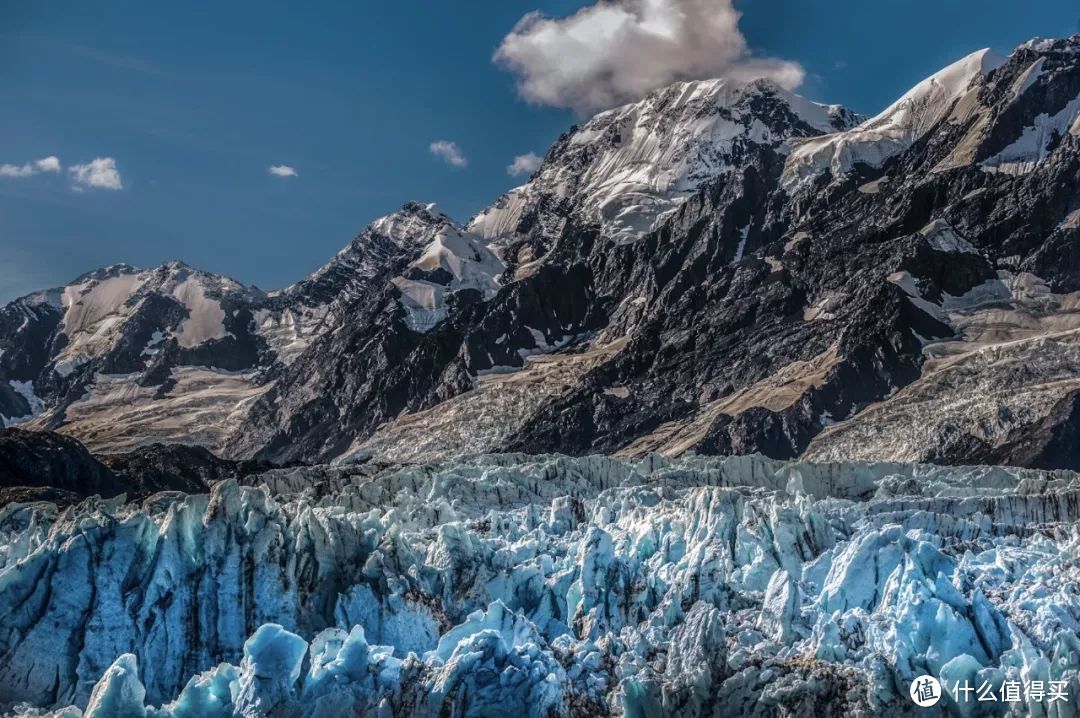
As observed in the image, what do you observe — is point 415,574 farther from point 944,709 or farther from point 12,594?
point 944,709

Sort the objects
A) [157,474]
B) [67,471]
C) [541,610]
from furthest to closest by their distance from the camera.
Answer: [157,474], [67,471], [541,610]

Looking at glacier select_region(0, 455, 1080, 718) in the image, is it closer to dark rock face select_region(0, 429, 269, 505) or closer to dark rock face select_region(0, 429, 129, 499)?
dark rock face select_region(0, 429, 129, 499)

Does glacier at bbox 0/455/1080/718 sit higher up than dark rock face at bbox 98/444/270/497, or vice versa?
dark rock face at bbox 98/444/270/497

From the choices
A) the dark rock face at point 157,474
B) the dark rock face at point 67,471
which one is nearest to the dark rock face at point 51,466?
the dark rock face at point 67,471

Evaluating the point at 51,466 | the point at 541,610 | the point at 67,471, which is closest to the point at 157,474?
the point at 67,471

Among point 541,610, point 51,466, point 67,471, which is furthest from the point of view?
point 67,471

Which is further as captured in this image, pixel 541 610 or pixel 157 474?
pixel 157 474

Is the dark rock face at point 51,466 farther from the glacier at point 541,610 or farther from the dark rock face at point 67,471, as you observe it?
the glacier at point 541,610

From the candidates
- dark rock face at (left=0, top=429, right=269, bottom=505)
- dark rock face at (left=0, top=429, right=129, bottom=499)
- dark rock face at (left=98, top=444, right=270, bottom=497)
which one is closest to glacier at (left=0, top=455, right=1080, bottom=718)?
dark rock face at (left=0, top=429, right=129, bottom=499)

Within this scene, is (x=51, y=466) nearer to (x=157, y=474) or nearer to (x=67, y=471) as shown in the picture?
(x=67, y=471)
